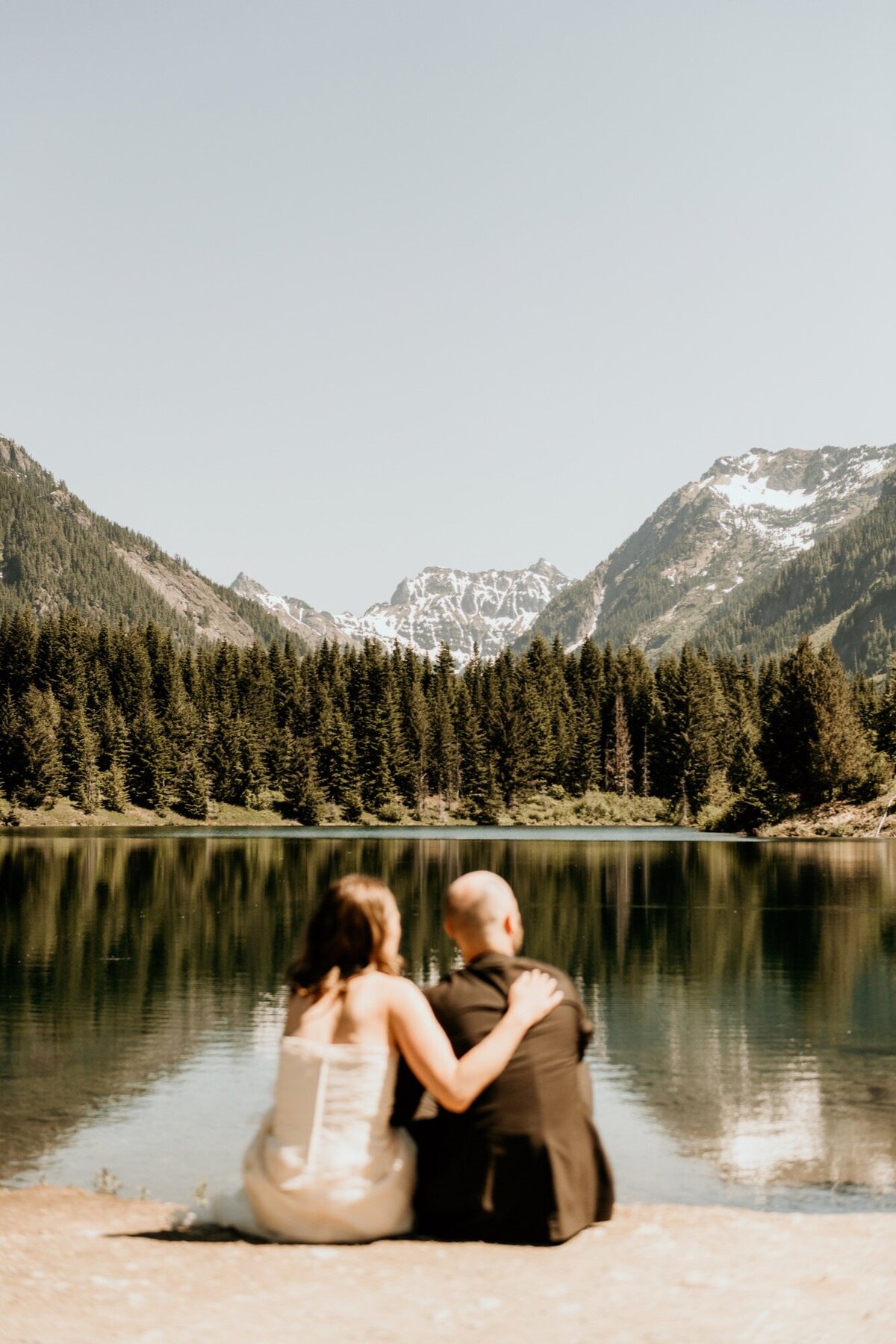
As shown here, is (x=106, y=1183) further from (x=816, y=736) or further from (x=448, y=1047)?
(x=816, y=736)

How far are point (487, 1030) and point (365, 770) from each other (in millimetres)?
145041

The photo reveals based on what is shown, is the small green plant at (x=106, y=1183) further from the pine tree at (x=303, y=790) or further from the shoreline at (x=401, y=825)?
the pine tree at (x=303, y=790)

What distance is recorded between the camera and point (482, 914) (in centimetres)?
795

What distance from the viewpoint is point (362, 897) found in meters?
7.75

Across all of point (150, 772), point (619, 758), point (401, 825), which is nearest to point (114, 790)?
point (150, 772)

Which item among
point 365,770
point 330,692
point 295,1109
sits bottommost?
point 295,1109

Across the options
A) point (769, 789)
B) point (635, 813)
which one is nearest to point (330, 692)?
point (635, 813)

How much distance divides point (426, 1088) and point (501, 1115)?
50cm

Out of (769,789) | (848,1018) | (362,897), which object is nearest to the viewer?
(362,897)

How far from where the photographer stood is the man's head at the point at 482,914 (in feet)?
26.0

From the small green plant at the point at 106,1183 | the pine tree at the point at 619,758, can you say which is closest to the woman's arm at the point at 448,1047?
the small green plant at the point at 106,1183

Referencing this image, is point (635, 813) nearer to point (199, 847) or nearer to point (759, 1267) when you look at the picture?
point (199, 847)

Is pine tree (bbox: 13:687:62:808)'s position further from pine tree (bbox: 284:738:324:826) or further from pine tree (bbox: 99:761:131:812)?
pine tree (bbox: 284:738:324:826)

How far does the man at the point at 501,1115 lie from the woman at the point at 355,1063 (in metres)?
Result: 0.16
